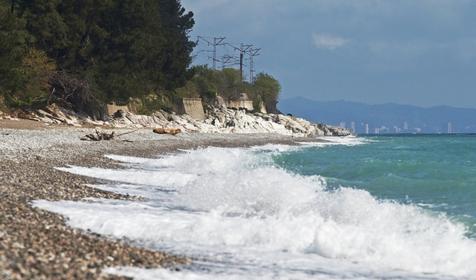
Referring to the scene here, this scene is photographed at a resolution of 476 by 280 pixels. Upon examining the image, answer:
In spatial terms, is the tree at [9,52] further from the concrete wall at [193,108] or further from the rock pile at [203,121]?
the concrete wall at [193,108]

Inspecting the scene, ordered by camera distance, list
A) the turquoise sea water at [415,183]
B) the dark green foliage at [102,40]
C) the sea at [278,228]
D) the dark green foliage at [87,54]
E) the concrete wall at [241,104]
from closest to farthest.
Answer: the sea at [278,228] → the turquoise sea water at [415,183] → the dark green foliage at [87,54] → the dark green foliage at [102,40] → the concrete wall at [241,104]

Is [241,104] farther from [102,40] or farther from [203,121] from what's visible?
[102,40]

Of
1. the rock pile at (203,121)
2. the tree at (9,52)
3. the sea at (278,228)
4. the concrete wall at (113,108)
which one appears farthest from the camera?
the concrete wall at (113,108)

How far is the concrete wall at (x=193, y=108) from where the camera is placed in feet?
278

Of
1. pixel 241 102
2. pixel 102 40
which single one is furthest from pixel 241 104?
pixel 102 40

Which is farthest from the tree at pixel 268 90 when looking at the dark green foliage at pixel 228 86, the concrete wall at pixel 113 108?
the concrete wall at pixel 113 108

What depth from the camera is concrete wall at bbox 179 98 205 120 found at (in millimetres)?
84688

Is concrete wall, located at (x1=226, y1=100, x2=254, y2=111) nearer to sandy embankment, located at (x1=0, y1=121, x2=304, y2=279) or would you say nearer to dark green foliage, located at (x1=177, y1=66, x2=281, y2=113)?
dark green foliage, located at (x1=177, y1=66, x2=281, y2=113)

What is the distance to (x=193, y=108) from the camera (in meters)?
86.8

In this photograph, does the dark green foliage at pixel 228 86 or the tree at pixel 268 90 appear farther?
the tree at pixel 268 90

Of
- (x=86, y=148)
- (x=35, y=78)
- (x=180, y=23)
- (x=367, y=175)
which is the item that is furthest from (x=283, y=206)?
(x=180, y=23)

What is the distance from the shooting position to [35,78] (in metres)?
46.9

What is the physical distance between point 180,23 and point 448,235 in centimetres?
8135

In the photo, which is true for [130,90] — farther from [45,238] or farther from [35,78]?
[45,238]
